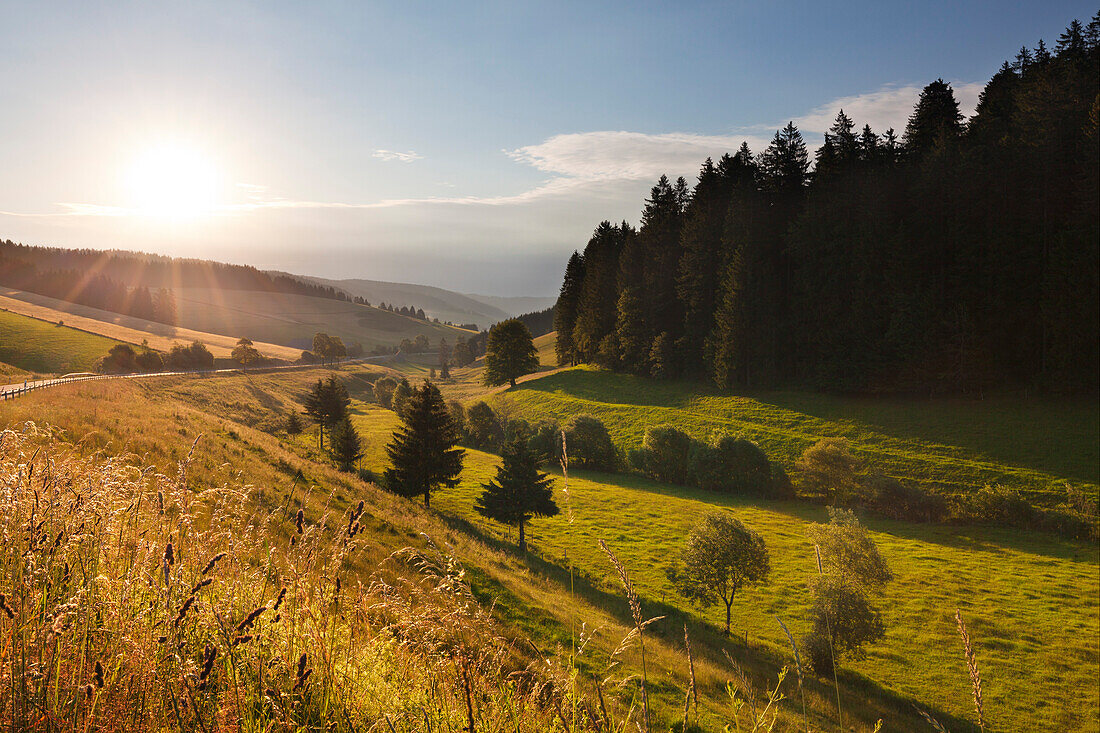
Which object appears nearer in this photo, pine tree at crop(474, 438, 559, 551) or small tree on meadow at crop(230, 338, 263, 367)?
pine tree at crop(474, 438, 559, 551)

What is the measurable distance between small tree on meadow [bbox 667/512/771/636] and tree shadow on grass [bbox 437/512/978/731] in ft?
5.36

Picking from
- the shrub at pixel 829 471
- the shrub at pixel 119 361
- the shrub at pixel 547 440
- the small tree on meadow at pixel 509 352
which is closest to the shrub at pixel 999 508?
the shrub at pixel 829 471

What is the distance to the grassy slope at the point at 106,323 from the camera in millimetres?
90375

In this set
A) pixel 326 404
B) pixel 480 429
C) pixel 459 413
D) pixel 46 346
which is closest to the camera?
pixel 326 404

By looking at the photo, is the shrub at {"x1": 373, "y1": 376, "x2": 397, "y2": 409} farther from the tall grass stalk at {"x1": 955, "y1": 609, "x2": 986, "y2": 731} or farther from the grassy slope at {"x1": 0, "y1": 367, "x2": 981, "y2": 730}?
the tall grass stalk at {"x1": 955, "y1": 609, "x2": 986, "y2": 731}

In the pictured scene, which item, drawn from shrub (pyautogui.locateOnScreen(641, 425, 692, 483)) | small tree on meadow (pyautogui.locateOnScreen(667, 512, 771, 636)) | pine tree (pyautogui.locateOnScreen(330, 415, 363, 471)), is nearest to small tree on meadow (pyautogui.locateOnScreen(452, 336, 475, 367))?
shrub (pyautogui.locateOnScreen(641, 425, 692, 483))

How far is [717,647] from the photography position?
21766 mm

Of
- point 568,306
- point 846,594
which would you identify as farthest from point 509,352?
point 846,594

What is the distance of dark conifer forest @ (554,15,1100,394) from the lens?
44938 mm

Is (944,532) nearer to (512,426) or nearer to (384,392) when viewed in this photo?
(512,426)

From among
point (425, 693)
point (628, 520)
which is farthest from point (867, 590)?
point (425, 693)

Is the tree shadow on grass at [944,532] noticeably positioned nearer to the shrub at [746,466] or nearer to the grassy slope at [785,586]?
the grassy slope at [785,586]

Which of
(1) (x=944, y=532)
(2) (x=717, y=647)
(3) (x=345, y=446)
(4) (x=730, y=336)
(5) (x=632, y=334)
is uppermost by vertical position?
(4) (x=730, y=336)

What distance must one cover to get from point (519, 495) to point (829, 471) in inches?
1022
